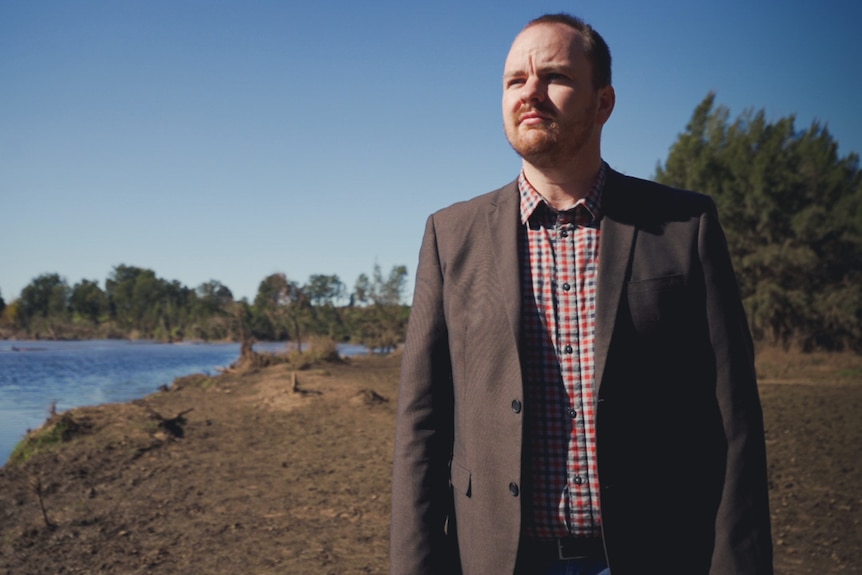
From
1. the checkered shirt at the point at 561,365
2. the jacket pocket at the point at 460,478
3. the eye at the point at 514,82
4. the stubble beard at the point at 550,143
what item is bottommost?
the jacket pocket at the point at 460,478

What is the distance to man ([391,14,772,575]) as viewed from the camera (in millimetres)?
1618

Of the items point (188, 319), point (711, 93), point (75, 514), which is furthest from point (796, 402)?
point (188, 319)

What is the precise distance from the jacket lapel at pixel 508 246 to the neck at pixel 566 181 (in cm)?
9

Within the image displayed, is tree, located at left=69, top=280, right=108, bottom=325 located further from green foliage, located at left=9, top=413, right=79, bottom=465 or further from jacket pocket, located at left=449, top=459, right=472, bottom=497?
jacket pocket, located at left=449, top=459, right=472, bottom=497

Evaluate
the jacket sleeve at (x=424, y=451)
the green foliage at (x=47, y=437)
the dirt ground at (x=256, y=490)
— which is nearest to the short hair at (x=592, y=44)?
the jacket sleeve at (x=424, y=451)

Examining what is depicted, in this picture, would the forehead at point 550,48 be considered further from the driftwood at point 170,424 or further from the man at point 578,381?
the driftwood at point 170,424

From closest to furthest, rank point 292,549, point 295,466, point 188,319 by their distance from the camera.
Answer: point 292,549
point 295,466
point 188,319

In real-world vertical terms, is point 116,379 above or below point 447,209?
below

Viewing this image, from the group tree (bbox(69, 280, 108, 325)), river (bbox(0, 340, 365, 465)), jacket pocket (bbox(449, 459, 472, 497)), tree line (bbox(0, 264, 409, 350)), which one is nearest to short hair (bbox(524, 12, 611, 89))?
jacket pocket (bbox(449, 459, 472, 497))

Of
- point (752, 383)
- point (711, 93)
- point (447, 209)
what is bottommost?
point (752, 383)

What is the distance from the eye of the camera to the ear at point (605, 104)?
1795mm

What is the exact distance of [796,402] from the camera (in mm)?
12828

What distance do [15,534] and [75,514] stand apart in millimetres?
625

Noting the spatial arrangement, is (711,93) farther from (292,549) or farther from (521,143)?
(521,143)
